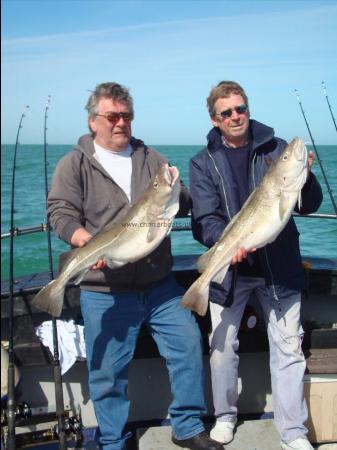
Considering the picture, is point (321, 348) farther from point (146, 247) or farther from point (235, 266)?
point (146, 247)

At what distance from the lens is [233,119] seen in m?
3.66

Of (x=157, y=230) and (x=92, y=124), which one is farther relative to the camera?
(x=92, y=124)

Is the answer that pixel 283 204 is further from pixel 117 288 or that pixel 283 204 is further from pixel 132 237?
pixel 117 288

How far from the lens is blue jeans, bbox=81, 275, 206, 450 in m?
3.74

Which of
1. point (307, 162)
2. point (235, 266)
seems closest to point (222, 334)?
point (235, 266)

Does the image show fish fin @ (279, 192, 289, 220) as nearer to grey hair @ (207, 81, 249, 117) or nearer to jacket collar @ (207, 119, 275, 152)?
jacket collar @ (207, 119, 275, 152)

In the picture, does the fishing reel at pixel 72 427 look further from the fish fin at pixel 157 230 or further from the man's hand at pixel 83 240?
the fish fin at pixel 157 230

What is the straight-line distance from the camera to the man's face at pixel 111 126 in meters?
3.66

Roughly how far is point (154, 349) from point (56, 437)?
1.13m

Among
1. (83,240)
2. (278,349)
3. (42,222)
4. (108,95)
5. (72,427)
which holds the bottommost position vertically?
(72,427)

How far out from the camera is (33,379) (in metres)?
4.73

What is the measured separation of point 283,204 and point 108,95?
1.48 m

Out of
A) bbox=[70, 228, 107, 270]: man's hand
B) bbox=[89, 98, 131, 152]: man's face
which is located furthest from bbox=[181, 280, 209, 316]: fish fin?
bbox=[89, 98, 131, 152]: man's face

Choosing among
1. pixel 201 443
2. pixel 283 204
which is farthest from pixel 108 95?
pixel 201 443
